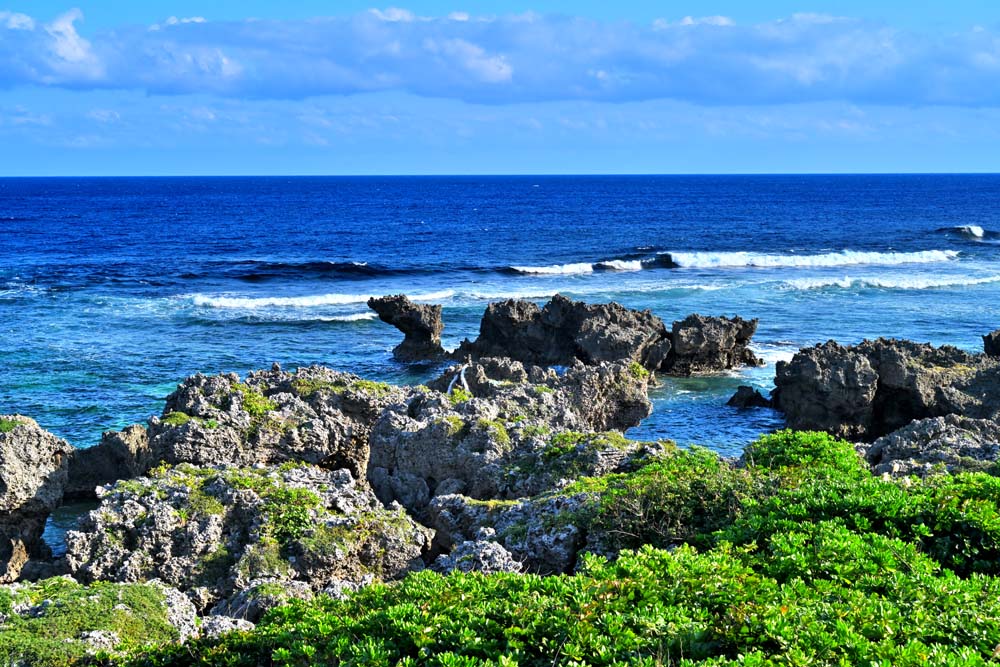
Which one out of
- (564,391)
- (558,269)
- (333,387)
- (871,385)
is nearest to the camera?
(333,387)

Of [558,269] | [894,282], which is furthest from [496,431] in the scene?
[558,269]

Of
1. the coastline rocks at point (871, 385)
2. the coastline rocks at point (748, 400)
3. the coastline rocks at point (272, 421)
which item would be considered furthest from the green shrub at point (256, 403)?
the coastline rocks at point (748, 400)

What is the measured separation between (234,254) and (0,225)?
42.3 metres

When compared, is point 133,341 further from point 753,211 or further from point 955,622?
point 753,211

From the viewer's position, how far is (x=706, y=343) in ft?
102

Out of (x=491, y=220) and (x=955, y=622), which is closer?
(x=955, y=622)

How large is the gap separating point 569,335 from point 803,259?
147 ft

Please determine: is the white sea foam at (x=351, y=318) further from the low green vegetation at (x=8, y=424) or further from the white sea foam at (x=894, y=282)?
the low green vegetation at (x=8, y=424)

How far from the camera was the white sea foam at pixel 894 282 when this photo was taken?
2135 inches

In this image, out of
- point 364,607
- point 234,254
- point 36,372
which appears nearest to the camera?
point 364,607

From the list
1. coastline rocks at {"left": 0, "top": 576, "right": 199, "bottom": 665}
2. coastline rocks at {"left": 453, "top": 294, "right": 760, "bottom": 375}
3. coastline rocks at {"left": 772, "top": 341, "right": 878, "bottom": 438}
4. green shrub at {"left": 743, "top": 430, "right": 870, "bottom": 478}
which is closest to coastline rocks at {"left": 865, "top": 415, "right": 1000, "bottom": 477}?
green shrub at {"left": 743, "top": 430, "right": 870, "bottom": 478}

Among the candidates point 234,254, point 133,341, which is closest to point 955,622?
point 133,341

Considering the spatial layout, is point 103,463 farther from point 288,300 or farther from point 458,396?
point 288,300

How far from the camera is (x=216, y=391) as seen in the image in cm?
1752
